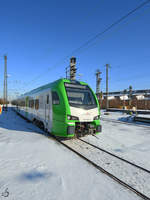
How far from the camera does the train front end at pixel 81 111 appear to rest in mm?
5555

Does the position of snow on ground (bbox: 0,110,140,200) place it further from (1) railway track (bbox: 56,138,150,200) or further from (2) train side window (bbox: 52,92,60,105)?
(2) train side window (bbox: 52,92,60,105)

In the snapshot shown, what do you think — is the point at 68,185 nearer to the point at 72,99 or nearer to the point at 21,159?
the point at 21,159

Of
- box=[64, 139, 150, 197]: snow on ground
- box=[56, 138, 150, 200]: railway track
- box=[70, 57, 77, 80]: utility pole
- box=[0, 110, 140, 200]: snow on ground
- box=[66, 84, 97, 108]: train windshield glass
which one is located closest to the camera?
box=[0, 110, 140, 200]: snow on ground

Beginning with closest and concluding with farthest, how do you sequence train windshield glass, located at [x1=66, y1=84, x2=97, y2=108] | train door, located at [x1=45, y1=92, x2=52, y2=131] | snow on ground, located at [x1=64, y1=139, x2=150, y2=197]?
1. snow on ground, located at [x1=64, y1=139, x2=150, y2=197]
2. train windshield glass, located at [x1=66, y1=84, x2=97, y2=108]
3. train door, located at [x1=45, y1=92, x2=52, y2=131]

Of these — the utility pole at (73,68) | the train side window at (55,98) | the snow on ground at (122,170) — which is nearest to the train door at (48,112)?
the train side window at (55,98)

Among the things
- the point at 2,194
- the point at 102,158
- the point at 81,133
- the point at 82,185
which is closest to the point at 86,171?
the point at 82,185

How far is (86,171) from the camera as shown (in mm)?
3646

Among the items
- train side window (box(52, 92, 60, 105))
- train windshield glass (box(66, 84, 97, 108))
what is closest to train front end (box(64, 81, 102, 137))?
train windshield glass (box(66, 84, 97, 108))

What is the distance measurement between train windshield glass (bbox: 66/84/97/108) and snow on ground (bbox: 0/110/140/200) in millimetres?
2105

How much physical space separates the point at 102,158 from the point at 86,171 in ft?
3.43

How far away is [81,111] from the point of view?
5801 mm

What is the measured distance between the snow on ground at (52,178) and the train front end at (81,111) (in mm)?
1288

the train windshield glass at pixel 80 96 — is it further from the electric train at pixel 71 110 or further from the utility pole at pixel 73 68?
the utility pole at pixel 73 68

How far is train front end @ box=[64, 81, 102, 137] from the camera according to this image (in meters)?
5.55
